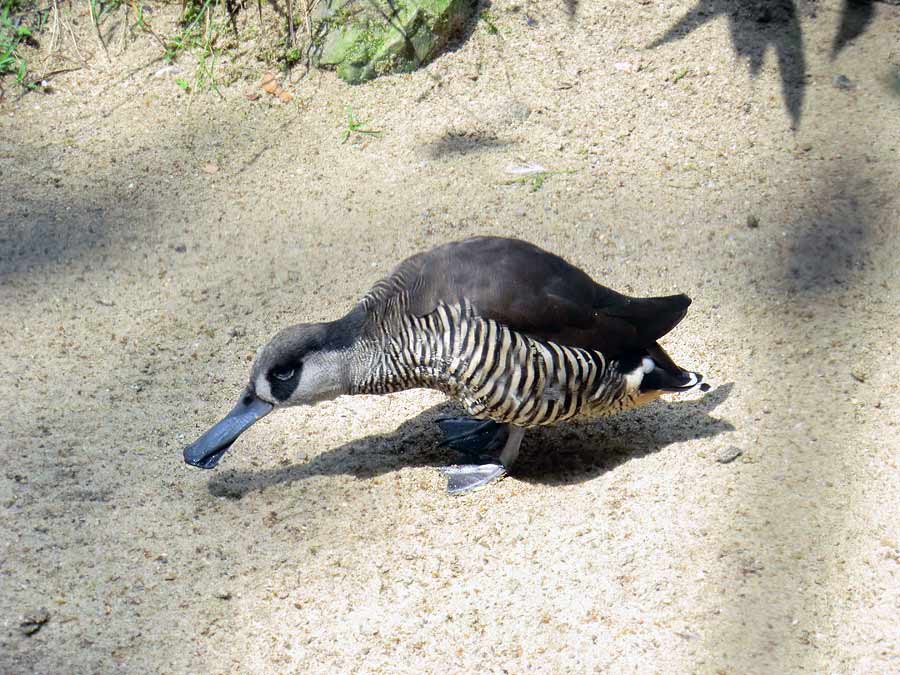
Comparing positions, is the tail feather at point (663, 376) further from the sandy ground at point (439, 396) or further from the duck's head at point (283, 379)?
the duck's head at point (283, 379)

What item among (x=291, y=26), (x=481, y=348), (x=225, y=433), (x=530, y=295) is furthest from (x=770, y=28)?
(x=225, y=433)

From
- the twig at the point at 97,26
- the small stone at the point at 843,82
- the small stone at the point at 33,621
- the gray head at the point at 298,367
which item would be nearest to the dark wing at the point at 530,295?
the gray head at the point at 298,367

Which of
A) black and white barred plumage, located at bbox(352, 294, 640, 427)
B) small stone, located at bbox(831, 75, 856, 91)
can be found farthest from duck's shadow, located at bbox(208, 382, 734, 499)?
small stone, located at bbox(831, 75, 856, 91)

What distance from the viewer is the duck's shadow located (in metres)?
4.71

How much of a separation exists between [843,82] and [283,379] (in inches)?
184

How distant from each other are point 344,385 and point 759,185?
329 cm

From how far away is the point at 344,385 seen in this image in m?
4.47

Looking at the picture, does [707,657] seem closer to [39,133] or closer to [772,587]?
[772,587]

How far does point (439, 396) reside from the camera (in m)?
5.48

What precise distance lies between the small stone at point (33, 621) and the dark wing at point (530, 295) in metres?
1.95

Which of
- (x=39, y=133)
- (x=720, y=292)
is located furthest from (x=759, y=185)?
(x=39, y=133)

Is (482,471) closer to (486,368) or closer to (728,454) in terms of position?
(486,368)

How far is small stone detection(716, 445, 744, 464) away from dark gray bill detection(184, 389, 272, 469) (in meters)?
2.08

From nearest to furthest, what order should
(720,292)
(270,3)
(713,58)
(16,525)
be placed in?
1. (16,525)
2. (720,292)
3. (713,58)
4. (270,3)
